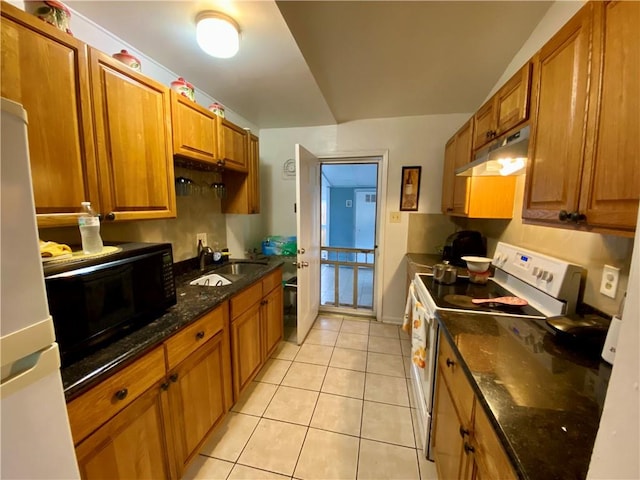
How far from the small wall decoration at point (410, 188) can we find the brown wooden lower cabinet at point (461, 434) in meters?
1.80

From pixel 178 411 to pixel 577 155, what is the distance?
1896 mm

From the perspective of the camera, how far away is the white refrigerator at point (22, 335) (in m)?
0.44

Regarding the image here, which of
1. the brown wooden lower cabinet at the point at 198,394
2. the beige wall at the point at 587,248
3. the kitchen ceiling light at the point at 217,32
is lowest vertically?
the brown wooden lower cabinet at the point at 198,394

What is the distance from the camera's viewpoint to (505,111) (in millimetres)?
1364

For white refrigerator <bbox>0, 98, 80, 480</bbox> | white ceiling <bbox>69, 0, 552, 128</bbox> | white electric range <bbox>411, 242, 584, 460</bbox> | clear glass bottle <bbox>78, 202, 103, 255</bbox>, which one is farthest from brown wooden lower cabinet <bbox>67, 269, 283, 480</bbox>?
white ceiling <bbox>69, 0, 552, 128</bbox>

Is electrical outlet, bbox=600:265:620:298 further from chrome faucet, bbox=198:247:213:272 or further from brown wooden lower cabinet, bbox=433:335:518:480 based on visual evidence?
chrome faucet, bbox=198:247:213:272

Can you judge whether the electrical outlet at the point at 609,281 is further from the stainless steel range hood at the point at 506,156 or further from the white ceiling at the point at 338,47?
the white ceiling at the point at 338,47

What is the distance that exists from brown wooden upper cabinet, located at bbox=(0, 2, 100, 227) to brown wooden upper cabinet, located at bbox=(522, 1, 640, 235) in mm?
1851

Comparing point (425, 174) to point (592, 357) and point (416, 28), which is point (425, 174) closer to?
point (416, 28)

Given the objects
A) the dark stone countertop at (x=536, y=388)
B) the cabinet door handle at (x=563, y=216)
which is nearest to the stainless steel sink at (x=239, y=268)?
the dark stone countertop at (x=536, y=388)

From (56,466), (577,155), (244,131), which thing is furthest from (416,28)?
(56,466)

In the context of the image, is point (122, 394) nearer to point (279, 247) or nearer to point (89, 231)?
point (89, 231)

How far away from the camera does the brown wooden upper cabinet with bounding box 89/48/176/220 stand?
44.1 inches

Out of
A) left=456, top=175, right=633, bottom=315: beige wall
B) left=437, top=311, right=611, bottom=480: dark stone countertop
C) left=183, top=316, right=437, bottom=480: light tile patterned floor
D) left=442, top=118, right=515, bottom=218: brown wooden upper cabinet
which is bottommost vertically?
left=183, top=316, right=437, bottom=480: light tile patterned floor
